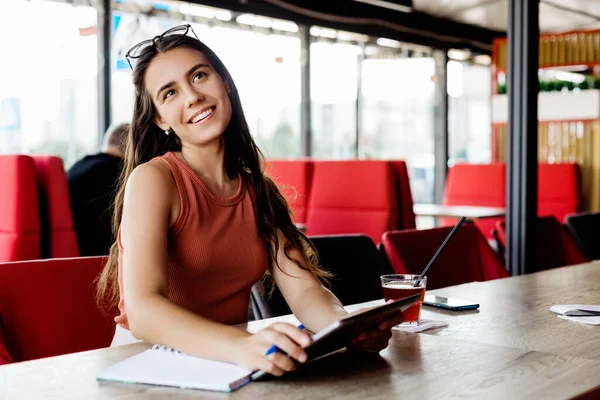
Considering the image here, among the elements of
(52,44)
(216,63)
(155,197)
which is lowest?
(155,197)

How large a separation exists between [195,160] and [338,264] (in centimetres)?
72

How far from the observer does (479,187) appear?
713cm

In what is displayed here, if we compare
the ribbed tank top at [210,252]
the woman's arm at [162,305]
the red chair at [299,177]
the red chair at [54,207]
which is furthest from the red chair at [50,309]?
the red chair at [299,177]

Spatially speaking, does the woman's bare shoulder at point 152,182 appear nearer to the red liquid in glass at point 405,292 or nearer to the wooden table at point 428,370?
the wooden table at point 428,370

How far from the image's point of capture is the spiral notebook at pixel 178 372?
103 centimetres

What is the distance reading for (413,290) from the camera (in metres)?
1.51

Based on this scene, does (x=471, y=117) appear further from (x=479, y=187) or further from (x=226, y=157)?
(x=226, y=157)

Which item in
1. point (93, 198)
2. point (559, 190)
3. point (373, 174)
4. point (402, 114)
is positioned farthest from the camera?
point (402, 114)

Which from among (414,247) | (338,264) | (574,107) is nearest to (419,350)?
(338,264)

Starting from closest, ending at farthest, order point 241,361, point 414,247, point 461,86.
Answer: point 241,361 < point 414,247 < point 461,86

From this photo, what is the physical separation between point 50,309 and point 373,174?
3278mm

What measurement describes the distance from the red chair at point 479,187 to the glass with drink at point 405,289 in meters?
5.38

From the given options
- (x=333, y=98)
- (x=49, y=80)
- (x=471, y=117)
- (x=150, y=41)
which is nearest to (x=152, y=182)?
(x=150, y=41)

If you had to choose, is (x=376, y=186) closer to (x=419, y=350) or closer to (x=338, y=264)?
(x=338, y=264)
